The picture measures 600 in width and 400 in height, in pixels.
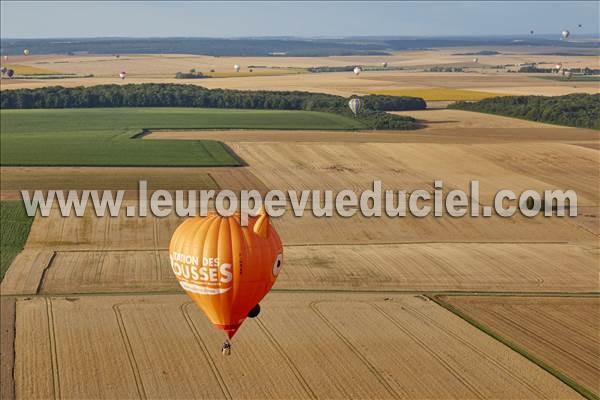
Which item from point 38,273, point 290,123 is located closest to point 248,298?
point 38,273

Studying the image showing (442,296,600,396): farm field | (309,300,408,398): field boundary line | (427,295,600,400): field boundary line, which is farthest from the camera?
(442,296,600,396): farm field

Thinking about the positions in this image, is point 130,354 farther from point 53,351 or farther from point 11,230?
point 11,230

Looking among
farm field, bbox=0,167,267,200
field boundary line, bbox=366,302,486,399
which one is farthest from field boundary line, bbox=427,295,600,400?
farm field, bbox=0,167,267,200

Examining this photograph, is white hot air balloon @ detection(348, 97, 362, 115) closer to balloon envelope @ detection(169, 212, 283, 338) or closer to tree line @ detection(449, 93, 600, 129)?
tree line @ detection(449, 93, 600, 129)

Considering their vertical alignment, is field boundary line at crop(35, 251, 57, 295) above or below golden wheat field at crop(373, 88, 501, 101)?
below

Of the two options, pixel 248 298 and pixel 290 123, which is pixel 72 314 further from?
pixel 290 123

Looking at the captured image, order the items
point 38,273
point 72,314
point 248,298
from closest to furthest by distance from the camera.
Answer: point 248,298 → point 72,314 → point 38,273
